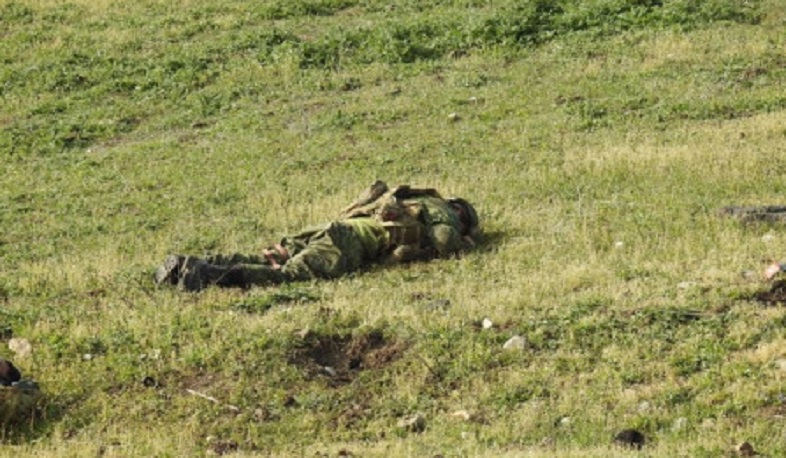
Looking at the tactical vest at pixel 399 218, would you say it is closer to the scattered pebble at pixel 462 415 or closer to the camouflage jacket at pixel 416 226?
the camouflage jacket at pixel 416 226

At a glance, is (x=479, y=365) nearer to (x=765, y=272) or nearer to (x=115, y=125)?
(x=765, y=272)

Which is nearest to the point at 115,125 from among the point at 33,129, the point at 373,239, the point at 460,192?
the point at 33,129

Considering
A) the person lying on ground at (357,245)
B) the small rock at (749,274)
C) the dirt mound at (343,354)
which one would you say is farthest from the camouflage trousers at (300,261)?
the small rock at (749,274)

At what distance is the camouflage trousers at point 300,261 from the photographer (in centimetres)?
1348

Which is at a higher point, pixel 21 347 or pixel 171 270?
pixel 21 347

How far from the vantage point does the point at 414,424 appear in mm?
10555

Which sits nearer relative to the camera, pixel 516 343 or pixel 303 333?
pixel 516 343

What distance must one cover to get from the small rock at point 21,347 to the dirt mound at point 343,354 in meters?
2.00

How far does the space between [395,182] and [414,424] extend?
292 inches

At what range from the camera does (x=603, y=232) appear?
14430 millimetres

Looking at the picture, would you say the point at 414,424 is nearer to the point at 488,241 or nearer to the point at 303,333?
the point at 303,333

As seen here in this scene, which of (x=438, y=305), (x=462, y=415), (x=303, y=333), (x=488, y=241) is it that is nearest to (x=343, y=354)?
(x=303, y=333)

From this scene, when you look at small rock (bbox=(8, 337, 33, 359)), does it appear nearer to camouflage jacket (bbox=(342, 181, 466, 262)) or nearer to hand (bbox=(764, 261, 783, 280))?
camouflage jacket (bbox=(342, 181, 466, 262))

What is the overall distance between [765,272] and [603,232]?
2225 mm
